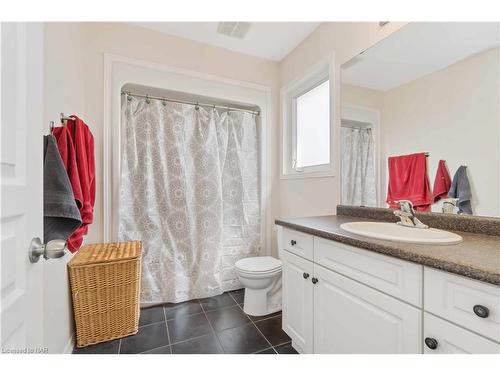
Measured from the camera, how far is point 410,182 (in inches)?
51.4

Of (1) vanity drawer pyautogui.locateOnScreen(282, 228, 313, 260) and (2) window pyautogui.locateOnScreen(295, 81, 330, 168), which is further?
(2) window pyautogui.locateOnScreen(295, 81, 330, 168)

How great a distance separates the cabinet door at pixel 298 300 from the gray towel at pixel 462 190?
784 mm

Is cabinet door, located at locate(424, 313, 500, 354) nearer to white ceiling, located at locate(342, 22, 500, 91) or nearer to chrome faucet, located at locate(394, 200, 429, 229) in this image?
chrome faucet, located at locate(394, 200, 429, 229)

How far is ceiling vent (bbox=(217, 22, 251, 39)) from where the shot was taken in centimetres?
184

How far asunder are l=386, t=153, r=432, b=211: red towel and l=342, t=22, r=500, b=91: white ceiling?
47cm

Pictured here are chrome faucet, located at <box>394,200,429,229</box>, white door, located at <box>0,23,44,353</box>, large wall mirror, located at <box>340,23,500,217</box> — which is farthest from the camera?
chrome faucet, located at <box>394,200,429,229</box>

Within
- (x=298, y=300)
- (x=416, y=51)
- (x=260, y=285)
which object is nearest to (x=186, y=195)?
(x=260, y=285)

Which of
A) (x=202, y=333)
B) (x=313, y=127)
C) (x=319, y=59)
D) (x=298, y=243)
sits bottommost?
(x=202, y=333)

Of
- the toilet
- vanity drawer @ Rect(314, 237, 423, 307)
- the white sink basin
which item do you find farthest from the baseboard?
the white sink basin

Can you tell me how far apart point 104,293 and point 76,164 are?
87 cm

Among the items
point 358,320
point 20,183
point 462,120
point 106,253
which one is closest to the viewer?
point 20,183

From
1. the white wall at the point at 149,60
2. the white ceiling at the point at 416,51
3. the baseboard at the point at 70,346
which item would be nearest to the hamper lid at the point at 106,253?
the white wall at the point at 149,60

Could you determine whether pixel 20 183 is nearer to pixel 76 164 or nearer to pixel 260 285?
pixel 76 164
